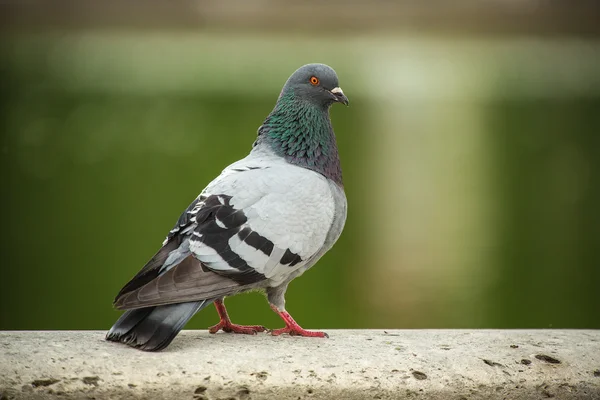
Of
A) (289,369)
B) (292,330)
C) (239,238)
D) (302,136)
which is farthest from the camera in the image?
(302,136)

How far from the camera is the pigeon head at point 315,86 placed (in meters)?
3.12

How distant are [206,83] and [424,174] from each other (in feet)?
6.10

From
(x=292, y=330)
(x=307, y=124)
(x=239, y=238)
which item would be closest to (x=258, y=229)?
(x=239, y=238)

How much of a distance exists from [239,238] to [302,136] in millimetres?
629

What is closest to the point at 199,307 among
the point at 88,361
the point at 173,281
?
the point at 173,281

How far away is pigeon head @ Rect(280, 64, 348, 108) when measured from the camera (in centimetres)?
312

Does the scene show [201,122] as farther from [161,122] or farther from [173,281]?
[173,281]

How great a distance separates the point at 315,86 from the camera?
3.12 m

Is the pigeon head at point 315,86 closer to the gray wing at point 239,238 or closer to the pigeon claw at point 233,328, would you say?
the gray wing at point 239,238

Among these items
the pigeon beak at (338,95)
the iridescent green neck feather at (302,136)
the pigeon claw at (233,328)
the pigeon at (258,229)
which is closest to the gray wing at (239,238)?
the pigeon at (258,229)

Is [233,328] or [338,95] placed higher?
[338,95]

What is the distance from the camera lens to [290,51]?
18.9 feet

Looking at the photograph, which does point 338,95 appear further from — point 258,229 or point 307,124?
point 258,229

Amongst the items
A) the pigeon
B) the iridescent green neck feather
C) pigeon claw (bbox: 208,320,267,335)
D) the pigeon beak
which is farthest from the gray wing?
the pigeon beak
